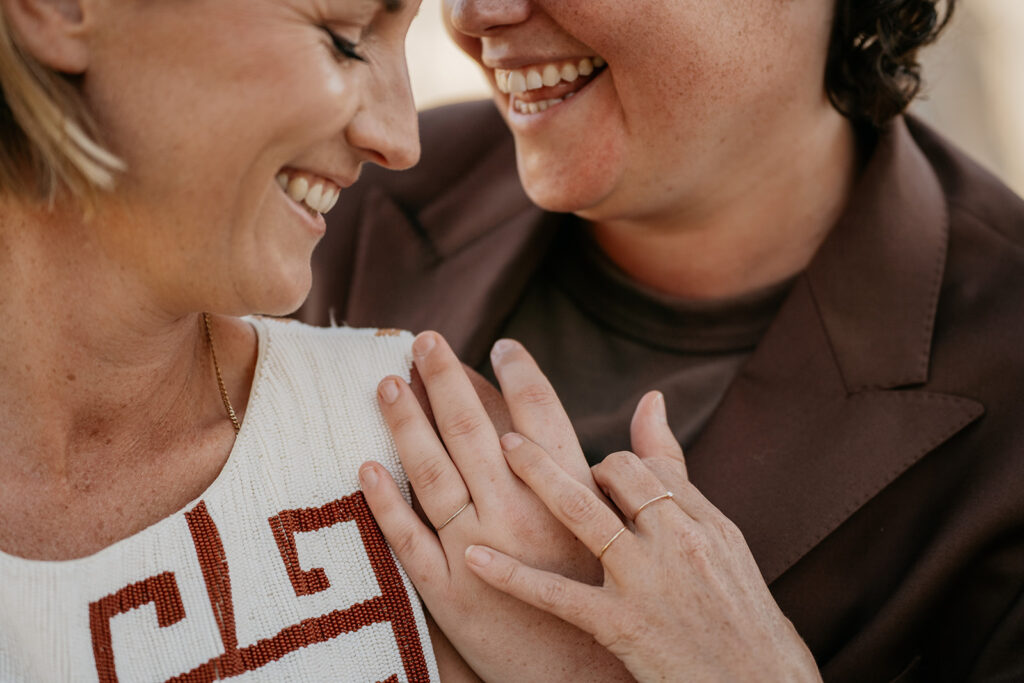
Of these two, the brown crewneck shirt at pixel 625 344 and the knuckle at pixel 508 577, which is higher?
the knuckle at pixel 508 577

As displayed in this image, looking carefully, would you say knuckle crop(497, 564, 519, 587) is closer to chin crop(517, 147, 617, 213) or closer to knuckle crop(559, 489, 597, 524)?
knuckle crop(559, 489, 597, 524)

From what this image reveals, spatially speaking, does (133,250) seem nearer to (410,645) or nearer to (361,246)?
(410,645)

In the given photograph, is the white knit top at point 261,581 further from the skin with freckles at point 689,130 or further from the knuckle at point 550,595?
the skin with freckles at point 689,130

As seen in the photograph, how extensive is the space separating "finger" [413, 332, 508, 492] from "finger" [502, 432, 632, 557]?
2.2 inches

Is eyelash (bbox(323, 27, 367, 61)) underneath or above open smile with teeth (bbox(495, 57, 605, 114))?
above

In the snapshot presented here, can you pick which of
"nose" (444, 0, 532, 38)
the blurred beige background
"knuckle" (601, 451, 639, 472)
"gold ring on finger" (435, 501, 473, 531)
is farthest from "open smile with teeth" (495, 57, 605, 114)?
the blurred beige background

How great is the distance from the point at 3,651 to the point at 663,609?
2.73 feet

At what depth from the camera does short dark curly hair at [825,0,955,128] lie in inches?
79.7

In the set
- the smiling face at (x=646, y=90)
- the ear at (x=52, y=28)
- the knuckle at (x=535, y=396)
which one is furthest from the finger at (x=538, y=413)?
the ear at (x=52, y=28)

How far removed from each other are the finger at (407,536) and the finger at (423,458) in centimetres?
3

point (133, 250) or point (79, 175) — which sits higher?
point (79, 175)

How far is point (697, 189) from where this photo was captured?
6.35 feet

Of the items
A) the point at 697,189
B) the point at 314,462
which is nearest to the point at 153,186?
the point at 314,462

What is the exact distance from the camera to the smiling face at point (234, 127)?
1130mm
